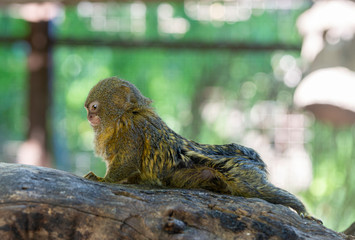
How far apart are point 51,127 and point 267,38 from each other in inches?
101

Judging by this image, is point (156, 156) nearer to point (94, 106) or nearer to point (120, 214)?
point (94, 106)

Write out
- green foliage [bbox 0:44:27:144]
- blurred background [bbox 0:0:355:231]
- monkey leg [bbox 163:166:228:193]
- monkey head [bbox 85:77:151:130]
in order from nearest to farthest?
monkey leg [bbox 163:166:228:193] → monkey head [bbox 85:77:151:130] → blurred background [bbox 0:0:355:231] → green foliage [bbox 0:44:27:144]

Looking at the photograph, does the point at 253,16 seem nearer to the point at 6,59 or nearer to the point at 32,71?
the point at 32,71

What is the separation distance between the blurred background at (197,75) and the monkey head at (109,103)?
7.04 ft

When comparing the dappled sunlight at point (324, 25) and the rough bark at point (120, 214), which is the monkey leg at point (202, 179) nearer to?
the rough bark at point (120, 214)

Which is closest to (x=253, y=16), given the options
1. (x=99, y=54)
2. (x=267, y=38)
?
(x=267, y=38)

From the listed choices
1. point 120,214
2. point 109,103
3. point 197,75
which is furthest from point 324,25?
point 120,214

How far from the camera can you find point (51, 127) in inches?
198

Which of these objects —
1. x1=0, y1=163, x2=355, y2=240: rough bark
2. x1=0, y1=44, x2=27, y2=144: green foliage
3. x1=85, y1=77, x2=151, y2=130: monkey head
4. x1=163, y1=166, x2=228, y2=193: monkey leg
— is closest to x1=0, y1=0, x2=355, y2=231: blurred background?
x1=0, y1=44, x2=27, y2=144: green foliage

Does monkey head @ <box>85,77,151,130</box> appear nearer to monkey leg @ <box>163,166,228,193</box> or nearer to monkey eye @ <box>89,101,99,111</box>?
Answer: monkey eye @ <box>89,101,99,111</box>

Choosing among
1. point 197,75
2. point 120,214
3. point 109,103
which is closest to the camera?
point 120,214

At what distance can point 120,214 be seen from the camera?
6.59 feet

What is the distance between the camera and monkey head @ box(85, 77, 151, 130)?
280cm

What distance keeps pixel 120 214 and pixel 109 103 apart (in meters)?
0.94
